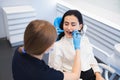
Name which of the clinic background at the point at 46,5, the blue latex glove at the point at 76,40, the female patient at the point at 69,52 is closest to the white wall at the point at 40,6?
the clinic background at the point at 46,5

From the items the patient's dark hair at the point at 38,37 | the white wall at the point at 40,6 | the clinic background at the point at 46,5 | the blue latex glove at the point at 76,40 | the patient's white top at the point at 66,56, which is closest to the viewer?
the patient's dark hair at the point at 38,37

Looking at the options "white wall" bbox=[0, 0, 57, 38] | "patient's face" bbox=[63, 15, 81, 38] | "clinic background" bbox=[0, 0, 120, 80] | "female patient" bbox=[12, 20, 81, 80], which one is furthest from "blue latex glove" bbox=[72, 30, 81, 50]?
"white wall" bbox=[0, 0, 57, 38]

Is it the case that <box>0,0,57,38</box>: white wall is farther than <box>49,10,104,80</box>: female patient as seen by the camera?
Yes

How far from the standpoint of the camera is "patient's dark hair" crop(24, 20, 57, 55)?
3.20 ft

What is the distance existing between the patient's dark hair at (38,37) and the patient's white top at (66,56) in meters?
0.50

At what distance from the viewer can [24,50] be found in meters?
1.03

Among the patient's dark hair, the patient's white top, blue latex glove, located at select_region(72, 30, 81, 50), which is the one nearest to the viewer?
the patient's dark hair

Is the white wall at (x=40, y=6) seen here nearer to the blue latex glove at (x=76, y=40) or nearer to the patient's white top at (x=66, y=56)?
the patient's white top at (x=66, y=56)

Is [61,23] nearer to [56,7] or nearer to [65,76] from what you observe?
[65,76]

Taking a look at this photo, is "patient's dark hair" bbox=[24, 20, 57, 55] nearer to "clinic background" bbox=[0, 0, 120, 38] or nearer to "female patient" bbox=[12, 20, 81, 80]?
"female patient" bbox=[12, 20, 81, 80]

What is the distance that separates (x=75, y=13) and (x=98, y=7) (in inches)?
63.0

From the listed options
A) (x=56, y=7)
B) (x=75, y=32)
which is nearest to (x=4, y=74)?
(x=75, y=32)

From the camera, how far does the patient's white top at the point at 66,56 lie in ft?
4.94

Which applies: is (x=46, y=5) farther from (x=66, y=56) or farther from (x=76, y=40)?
(x=76, y=40)
